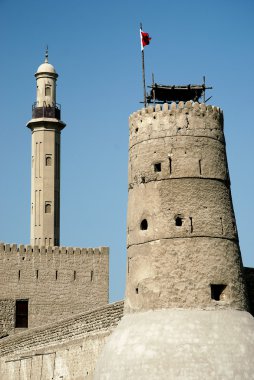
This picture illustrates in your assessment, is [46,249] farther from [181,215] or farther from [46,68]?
[181,215]

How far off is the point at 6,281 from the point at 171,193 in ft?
52.7

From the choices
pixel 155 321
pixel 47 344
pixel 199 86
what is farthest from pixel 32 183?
pixel 155 321

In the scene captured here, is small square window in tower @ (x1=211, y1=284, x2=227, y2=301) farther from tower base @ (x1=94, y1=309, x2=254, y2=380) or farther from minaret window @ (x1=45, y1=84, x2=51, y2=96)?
minaret window @ (x1=45, y1=84, x2=51, y2=96)

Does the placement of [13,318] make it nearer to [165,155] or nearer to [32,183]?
[32,183]

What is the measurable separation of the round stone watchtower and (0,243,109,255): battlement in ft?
48.3

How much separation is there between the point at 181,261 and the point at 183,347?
1941 mm

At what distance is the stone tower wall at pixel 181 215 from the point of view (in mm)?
20344

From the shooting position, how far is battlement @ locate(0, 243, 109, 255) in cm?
3600

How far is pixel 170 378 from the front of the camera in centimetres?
1906

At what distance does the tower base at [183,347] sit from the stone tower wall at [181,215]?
359mm

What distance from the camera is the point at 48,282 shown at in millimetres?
36125

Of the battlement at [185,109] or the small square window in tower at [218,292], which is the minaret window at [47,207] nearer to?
the battlement at [185,109]

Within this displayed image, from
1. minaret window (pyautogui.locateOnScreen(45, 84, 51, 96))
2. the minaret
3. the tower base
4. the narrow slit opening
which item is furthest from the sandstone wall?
minaret window (pyautogui.locateOnScreen(45, 84, 51, 96))

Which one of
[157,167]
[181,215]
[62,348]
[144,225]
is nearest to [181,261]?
[181,215]
